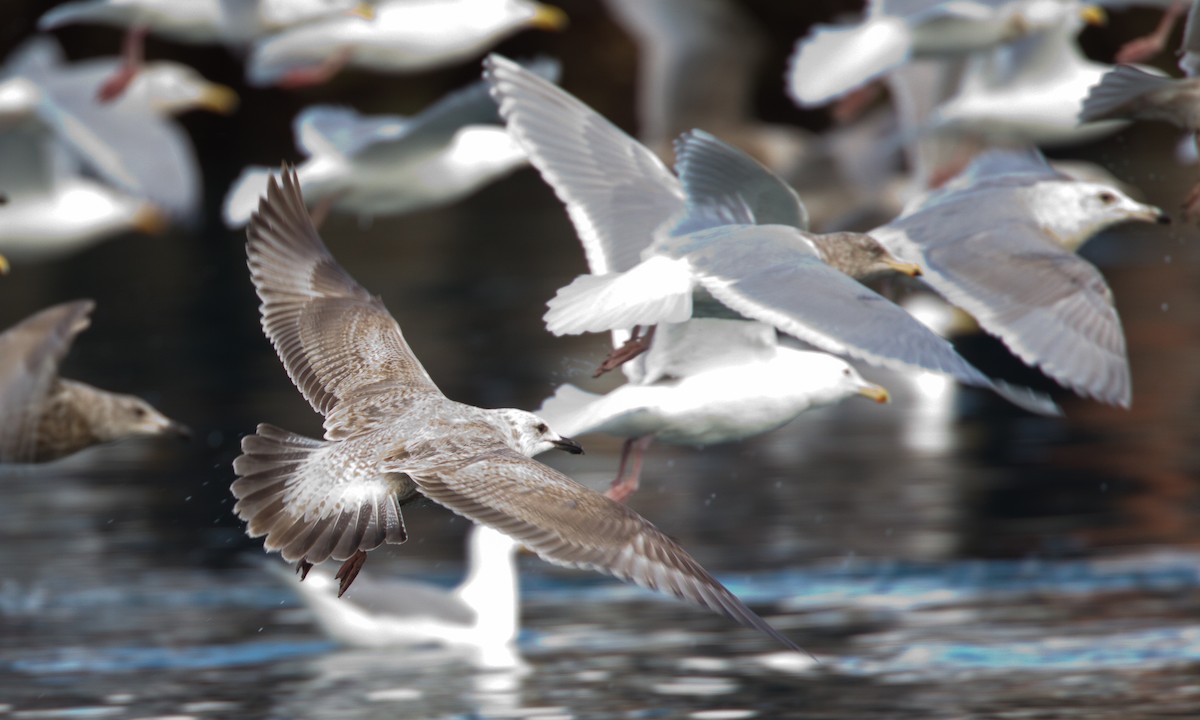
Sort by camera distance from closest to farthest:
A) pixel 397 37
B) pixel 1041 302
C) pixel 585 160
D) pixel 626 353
A: pixel 1041 302, pixel 626 353, pixel 585 160, pixel 397 37

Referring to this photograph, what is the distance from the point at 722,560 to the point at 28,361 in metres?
3.00

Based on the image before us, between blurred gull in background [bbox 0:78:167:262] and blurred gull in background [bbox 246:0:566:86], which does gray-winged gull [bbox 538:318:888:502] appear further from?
blurred gull in background [bbox 0:78:167:262]

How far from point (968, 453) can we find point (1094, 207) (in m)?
4.56

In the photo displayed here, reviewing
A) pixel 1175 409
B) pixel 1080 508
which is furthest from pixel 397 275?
pixel 1080 508

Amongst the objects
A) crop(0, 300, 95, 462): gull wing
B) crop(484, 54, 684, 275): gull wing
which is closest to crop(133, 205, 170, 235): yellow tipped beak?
crop(0, 300, 95, 462): gull wing

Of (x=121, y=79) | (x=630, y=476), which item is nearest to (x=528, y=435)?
(x=630, y=476)

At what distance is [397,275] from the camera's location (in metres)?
20.1

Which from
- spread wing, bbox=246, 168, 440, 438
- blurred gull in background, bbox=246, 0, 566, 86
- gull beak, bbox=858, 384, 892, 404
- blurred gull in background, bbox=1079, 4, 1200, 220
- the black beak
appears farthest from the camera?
blurred gull in background, bbox=246, 0, 566, 86

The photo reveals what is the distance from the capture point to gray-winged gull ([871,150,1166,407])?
19.3ft

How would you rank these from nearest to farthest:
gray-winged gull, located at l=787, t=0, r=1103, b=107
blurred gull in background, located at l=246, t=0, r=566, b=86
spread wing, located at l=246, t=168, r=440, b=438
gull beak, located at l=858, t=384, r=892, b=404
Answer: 1. spread wing, located at l=246, t=168, r=440, b=438
2. gull beak, located at l=858, t=384, r=892, b=404
3. gray-winged gull, located at l=787, t=0, r=1103, b=107
4. blurred gull in background, located at l=246, t=0, r=566, b=86

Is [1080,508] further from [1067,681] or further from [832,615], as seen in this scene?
[1067,681]

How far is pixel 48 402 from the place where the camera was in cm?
693

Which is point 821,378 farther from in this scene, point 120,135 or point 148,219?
point 148,219

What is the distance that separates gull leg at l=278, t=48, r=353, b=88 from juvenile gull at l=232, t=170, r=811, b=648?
12.8 ft
